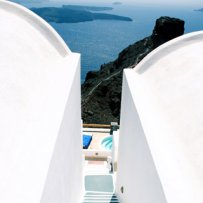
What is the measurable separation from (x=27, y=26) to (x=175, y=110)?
232 inches

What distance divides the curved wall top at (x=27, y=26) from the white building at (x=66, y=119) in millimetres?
40

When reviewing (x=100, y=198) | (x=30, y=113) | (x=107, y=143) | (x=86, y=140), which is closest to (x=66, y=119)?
(x=30, y=113)

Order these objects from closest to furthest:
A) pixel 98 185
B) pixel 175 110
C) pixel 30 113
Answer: pixel 30 113
pixel 175 110
pixel 98 185

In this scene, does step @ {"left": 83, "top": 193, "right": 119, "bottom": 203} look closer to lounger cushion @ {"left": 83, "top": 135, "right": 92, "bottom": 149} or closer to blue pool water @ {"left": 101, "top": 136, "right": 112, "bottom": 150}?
lounger cushion @ {"left": 83, "top": 135, "right": 92, "bottom": 149}

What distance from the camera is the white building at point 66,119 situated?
522 cm

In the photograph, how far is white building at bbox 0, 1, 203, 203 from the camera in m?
5.22

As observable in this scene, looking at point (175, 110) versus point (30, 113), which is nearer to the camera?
point (30, 113)

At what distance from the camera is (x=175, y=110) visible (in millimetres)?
7316

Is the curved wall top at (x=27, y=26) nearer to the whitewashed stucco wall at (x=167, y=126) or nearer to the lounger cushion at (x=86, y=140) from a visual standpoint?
the whitewashed stucco wall at (x=167, y=126)

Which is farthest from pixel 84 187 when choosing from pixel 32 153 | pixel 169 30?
pixel 169 30

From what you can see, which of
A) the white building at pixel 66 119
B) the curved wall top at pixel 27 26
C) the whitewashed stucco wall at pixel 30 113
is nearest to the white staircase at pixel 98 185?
the white building at pixel 66 119

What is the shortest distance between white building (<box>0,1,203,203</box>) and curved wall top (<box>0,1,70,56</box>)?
4 centimetres

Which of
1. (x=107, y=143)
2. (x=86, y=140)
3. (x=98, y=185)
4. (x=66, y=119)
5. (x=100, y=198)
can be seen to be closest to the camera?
(x=66, y=119)

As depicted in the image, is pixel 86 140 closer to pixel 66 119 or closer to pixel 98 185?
pixel 98 185
